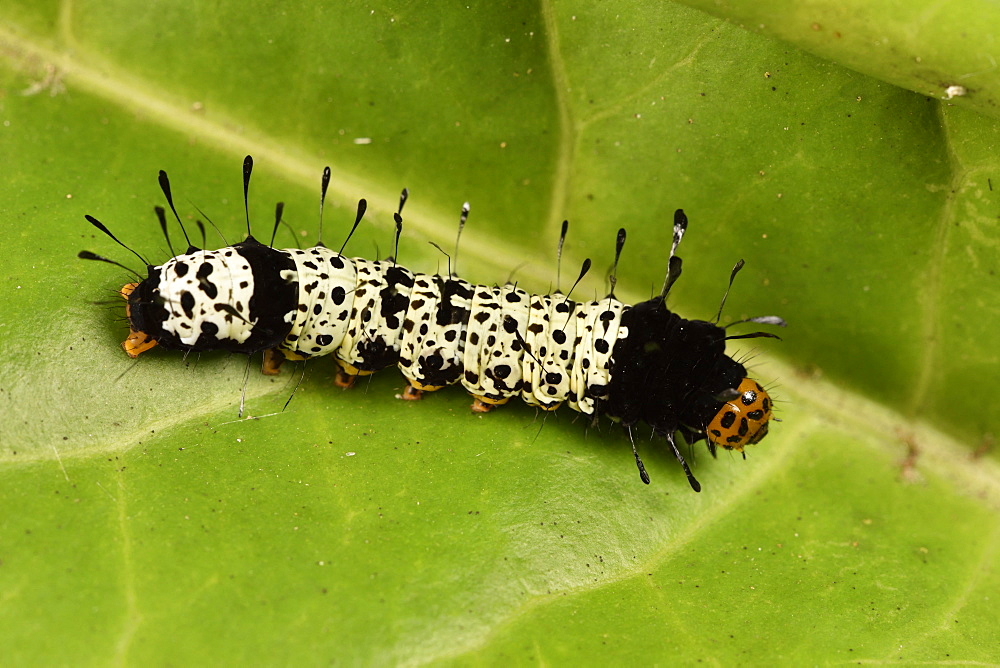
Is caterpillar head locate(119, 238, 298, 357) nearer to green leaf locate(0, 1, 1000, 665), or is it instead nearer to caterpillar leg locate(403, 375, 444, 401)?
green leaf locate(0, 1, 1000, 665)

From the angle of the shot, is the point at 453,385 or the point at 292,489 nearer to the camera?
the point at 292,489

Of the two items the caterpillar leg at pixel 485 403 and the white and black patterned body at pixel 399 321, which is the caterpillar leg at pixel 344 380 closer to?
the white and black patterned body at pixel 399 321

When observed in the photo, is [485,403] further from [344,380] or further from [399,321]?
[344,380]

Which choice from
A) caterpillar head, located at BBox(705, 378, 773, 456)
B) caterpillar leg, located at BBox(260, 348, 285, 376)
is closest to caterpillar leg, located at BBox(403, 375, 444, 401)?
caterpillar leg, located at BBox(260, 348, 285, 376)

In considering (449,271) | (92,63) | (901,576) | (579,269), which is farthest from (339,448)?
(901,576)

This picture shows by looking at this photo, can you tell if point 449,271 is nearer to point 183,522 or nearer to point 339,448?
point 339,448
